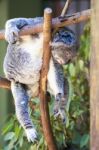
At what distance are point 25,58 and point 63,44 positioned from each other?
0.20 meters

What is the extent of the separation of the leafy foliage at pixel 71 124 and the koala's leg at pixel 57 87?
0.77 feet

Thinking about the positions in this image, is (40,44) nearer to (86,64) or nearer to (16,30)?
(16,30)

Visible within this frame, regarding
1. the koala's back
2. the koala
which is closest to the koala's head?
the koala

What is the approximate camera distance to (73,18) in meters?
1.59

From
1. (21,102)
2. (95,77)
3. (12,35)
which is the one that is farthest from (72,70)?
(95,77)

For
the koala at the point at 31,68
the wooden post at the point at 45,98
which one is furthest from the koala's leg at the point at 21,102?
the wooden post at the point at 45,98

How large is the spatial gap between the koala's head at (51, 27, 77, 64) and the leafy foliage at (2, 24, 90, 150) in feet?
1.35

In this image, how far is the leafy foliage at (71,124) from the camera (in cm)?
246

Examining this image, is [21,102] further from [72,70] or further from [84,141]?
[72,70]

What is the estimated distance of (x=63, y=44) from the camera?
6.09ft

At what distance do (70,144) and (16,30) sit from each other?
87cm

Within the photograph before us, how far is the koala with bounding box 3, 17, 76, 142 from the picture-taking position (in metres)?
1.87

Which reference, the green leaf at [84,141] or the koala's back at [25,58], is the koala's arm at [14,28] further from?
the green leaf at [84,141]

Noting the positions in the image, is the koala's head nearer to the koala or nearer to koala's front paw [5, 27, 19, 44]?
the koala
